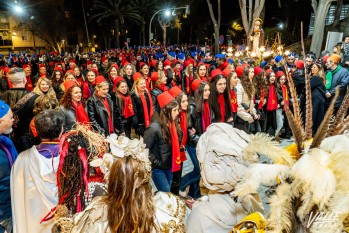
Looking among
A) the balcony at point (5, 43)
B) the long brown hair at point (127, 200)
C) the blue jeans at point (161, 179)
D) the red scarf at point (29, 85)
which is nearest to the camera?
the long brown hair at point (127, 200)

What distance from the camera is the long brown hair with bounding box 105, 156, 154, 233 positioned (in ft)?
5.91

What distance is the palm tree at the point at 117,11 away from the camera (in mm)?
45688

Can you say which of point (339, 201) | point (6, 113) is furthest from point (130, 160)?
point (6, 113)

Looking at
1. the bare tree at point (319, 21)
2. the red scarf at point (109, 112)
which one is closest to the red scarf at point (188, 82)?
the red scarf at point (109, 112)

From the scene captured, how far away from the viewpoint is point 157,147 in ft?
13.1

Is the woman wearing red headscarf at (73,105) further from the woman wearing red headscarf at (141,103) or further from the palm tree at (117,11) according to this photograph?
the palm tree at (117,11)

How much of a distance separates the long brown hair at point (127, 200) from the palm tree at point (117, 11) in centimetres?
4533

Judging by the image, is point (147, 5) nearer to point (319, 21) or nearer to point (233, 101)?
point (319, 21)

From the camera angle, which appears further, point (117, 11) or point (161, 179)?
point (117, 11)

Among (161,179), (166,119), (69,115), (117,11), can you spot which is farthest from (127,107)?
(117,11)

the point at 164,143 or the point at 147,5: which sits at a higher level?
the point at 147,5

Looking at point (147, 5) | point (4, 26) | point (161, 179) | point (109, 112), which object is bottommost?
point (161, 179)

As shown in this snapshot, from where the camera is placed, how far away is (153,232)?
6.32 ft

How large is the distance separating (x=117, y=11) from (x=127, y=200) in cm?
4827
